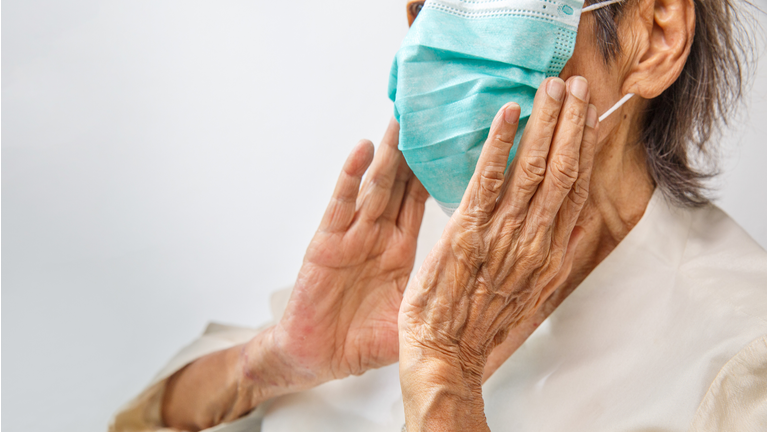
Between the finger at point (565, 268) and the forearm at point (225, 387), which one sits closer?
the finger at point (565, 268)

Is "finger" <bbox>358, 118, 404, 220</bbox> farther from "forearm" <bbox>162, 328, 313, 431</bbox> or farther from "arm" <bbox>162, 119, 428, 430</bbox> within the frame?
"forearm" <bbox>162, 328, 313, 431</bbox>

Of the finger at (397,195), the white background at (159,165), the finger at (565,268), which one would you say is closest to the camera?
the finger at (565,268)

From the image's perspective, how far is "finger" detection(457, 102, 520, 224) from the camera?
826 mm

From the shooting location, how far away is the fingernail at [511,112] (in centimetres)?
82

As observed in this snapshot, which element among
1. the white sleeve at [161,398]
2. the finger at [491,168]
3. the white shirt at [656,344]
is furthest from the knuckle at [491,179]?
the white sleeve at [161,398]

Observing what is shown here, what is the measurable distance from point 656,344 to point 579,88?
56 centimetres

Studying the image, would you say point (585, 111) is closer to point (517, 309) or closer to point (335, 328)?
point (517, 309)

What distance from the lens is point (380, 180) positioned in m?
1.28

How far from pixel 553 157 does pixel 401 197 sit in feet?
1.81

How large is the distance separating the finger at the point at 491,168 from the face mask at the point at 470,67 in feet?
0.30

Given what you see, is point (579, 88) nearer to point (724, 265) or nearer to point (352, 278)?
point (724, 265)

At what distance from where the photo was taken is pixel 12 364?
5.40 ft

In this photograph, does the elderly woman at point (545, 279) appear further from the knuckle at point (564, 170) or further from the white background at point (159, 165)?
the white background at point (159, 165)

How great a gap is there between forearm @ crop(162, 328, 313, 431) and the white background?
0.40 meters
